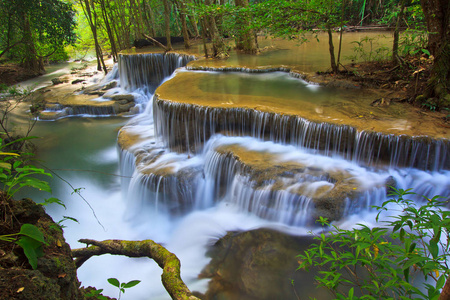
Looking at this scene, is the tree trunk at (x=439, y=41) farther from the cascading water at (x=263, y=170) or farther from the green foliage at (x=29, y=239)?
the green foliage at (x=29, y=239)

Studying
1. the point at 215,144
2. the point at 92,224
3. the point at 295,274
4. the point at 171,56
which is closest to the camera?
the point at 295,274

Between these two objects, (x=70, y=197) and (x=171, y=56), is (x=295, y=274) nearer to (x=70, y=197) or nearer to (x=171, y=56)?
(x=70, y=197)

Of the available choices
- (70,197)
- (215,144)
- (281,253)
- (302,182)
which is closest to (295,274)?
(281,253)

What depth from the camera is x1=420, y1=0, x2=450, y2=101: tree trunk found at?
5750mm

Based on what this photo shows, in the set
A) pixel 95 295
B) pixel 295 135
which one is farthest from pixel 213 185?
pixel 95 295

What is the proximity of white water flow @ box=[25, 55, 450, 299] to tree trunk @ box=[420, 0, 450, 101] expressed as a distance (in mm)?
1813

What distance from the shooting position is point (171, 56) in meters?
14.0

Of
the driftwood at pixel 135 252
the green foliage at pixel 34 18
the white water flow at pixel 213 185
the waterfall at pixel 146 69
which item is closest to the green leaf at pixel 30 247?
the driftwood at pixel 135 252

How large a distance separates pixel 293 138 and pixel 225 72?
5.11m

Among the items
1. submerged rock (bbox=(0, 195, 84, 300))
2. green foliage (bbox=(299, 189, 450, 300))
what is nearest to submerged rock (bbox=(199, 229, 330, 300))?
green foliage (bbox=(299, 189, 450, 300))

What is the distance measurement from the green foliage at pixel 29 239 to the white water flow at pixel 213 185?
230 centimetres

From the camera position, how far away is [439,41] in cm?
595

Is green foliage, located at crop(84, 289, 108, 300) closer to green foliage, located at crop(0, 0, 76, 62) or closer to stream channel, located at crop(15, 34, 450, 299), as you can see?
stream channel, located at crop(15, 34, 450, 299)

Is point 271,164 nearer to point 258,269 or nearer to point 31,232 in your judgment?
point 258,269
